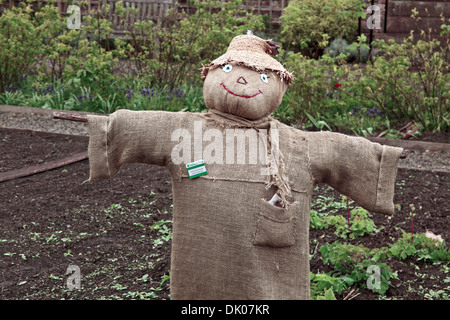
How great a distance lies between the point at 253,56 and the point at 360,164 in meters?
0.63

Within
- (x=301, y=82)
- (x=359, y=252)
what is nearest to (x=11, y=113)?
(x=301, y=82)

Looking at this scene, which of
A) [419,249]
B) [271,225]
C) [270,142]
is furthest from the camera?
[419,249]

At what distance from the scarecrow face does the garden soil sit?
1280 millimetres

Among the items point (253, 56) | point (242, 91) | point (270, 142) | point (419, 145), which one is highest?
point (253, 56)

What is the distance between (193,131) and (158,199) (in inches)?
91.0

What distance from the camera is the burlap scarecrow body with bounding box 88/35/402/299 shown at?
2.42 metres

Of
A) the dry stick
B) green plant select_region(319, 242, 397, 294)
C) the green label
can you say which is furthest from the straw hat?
the dry stick

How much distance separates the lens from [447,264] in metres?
3.65

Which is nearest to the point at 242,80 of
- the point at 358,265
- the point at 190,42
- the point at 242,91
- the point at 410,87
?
the point at 242,91

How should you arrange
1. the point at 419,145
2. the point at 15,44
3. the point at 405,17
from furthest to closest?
the point at 405,17, the point at 15,44, the point at 419,145

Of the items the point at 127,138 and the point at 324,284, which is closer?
the point at 127,138

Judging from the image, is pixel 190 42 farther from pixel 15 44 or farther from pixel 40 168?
pixel 40 168

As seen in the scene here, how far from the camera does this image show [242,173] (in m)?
2.44

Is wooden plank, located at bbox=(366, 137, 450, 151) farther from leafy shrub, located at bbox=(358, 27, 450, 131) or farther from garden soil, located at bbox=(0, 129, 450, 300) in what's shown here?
garden soil, located at bbox=(0, 129, 450, 300)
